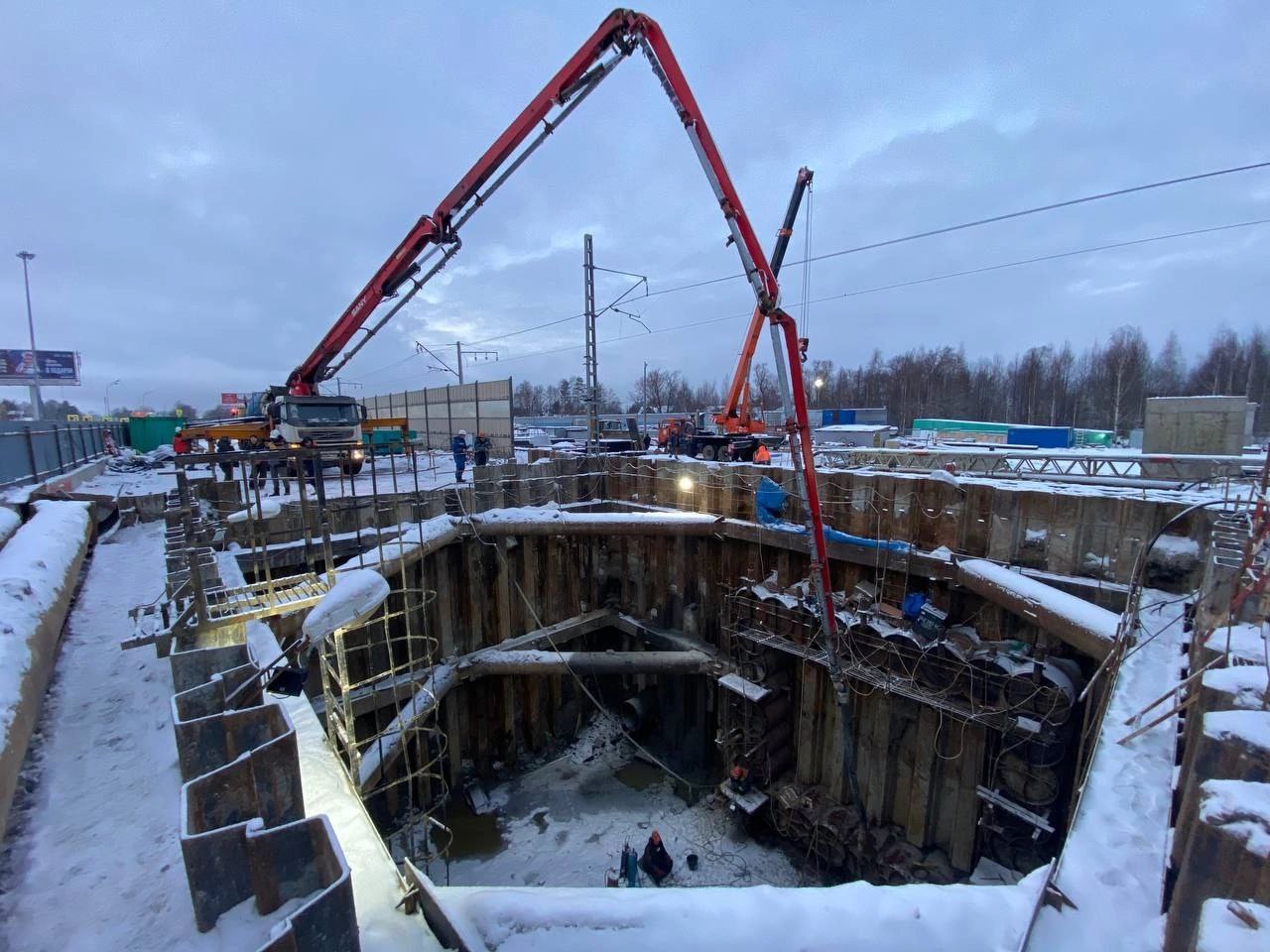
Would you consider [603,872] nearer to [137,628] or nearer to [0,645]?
[137,628]

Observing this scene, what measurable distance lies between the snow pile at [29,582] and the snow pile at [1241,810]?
551 cm

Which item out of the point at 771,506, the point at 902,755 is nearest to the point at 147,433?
the point at 771,506

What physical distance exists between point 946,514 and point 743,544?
12.9 ft

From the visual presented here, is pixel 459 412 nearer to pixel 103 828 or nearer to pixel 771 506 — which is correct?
pixel 771 506

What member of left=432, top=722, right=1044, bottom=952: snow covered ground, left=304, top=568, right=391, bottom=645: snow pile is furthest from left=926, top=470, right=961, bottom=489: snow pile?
left=304, top=568, right=391, bottom=645: snow pile

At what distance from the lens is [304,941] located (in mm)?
2006

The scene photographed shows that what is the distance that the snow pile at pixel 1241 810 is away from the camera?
173cm

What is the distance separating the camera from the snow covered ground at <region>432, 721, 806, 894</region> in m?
8.59

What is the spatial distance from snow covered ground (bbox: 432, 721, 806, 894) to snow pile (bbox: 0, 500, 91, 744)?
674 centimetres

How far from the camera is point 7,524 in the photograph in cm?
654

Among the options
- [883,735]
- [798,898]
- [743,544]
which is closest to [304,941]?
[798,898]

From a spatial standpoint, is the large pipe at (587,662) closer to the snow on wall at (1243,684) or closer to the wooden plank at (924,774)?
the wooden plank at (924,774)

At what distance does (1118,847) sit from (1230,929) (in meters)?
1.45

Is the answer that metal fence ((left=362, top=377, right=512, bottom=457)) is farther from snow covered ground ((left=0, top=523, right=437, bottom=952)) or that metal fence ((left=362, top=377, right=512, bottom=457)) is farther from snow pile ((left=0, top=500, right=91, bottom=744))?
snow covered ground ((left=0, top=523, right=437, bottom=952))
